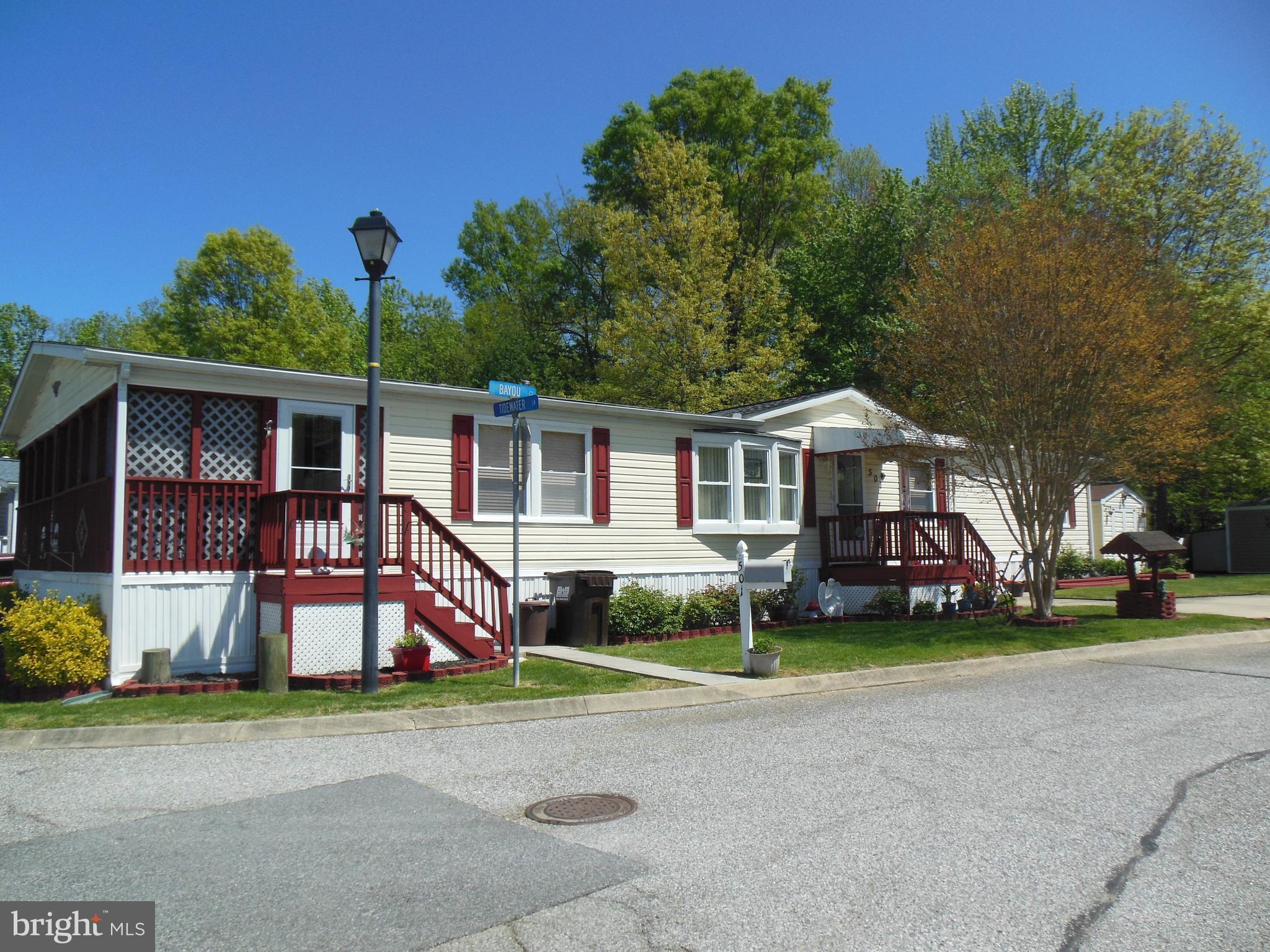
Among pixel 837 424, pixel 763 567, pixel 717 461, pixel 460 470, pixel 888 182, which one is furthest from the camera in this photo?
pixel 888 182

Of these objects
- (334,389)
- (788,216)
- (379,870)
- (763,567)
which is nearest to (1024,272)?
(763,567)

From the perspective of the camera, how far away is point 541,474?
626 inches

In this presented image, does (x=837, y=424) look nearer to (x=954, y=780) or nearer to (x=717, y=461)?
(x=717, y=461)

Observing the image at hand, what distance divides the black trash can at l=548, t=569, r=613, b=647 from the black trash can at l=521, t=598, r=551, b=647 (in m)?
0.33

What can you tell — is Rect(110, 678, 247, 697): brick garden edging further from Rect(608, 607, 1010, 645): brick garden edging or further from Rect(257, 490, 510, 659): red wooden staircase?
Rect(608, 607, 1010, 645): brick garden edging

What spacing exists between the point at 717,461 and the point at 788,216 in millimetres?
24890

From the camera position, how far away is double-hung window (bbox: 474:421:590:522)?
50.6ft

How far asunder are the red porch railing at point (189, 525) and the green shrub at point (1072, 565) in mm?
23428

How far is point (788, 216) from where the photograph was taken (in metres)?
40.4

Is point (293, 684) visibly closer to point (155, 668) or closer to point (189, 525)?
point (155, 668)

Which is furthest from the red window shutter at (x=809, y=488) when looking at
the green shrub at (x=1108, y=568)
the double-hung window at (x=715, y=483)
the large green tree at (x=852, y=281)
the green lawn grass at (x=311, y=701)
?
the large green tree at (x=852, y=281)

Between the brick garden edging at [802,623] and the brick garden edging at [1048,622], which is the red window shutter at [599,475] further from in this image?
the brick garden edging at [1048,622]

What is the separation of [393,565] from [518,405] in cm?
303

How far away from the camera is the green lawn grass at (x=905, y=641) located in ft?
41.7
